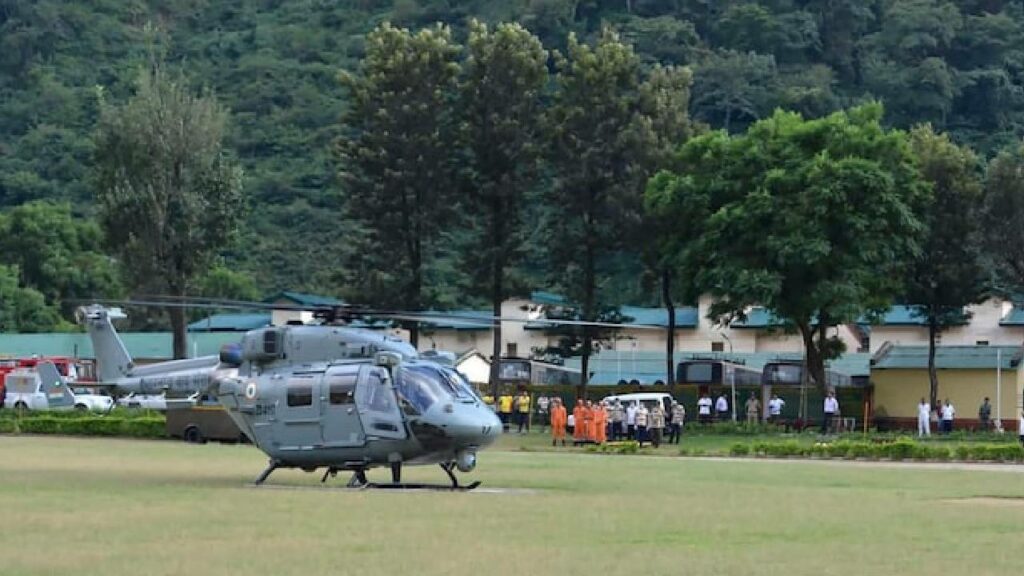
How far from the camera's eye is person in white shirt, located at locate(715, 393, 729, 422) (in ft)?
203

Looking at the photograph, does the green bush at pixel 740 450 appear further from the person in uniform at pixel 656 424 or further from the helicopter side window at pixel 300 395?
the helicopter side window at pixel 300 395

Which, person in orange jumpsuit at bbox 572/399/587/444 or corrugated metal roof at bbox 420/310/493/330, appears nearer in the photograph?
corrugated metal roof at bbox 420/310/493/330

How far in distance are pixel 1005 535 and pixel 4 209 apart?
10720 centimetres

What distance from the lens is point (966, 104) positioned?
127562 mm

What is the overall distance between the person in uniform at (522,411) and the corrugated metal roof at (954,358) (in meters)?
12.5

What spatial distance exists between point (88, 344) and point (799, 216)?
135 ft

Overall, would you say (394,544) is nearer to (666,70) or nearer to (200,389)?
(200,389)

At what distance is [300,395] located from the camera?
3075 cm

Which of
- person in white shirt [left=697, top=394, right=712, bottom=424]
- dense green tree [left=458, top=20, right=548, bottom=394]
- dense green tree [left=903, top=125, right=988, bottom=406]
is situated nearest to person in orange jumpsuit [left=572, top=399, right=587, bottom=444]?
person in white shirt [left=697, top=394, right=712, bottom=424]

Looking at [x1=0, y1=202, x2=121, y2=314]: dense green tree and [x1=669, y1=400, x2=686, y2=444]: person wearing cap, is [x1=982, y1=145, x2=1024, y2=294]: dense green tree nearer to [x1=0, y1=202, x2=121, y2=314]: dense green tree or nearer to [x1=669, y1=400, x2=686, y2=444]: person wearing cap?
[x1=669, y1=400, x2=686, y2=444]: person wearing cap

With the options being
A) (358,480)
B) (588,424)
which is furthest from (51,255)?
(358,480)

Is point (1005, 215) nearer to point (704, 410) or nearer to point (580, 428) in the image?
point (704, 410)

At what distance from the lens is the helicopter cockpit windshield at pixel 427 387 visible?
29719mm

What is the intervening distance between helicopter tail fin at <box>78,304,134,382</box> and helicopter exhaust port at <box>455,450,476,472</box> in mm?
8599
